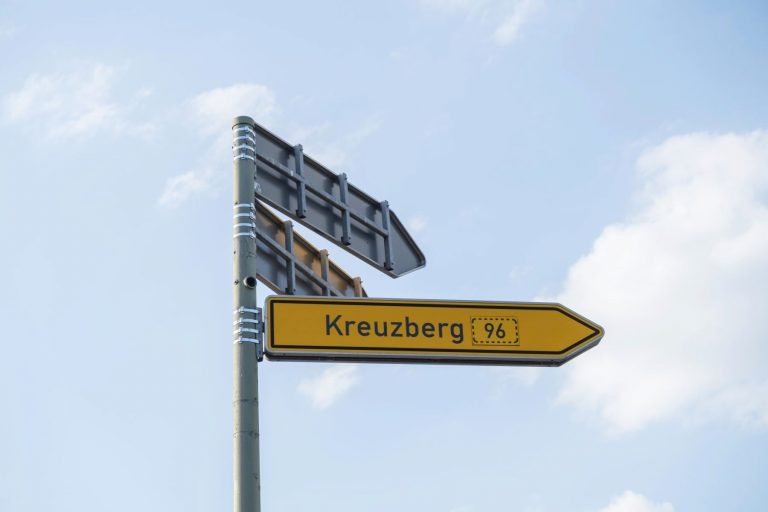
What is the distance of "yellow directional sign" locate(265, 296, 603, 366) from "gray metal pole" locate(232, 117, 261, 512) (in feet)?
0.43

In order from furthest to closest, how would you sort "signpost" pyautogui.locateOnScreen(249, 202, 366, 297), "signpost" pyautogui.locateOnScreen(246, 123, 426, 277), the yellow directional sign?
"signpost" pyautogui.locateOnScreen(246, 123, 426, 277), "signpost" pyautogui.locateOnScreen(249, 202, 366, 297), the yellow directional sign

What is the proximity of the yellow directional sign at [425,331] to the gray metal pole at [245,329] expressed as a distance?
130mm

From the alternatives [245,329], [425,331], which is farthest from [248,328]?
[425,331]

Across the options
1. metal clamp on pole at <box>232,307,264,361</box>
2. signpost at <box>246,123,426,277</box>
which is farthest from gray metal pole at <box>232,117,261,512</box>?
signpost at <box>246,123,426,277</box>

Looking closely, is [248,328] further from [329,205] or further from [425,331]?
[329,205]

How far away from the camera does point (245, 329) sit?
6070 millimetres

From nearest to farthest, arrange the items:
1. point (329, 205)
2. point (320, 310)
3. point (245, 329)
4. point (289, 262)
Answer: point (245, 329), point (320, 310), point (289, 262), point (329, 205)

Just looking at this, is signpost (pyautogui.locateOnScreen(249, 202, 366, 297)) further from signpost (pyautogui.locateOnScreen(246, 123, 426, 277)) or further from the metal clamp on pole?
the metal clamp on pole

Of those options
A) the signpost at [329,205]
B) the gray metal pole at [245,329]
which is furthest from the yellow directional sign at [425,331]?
the signpost at [329,205]

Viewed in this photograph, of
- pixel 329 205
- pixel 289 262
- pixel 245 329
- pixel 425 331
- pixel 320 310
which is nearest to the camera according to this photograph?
pixel 245 329

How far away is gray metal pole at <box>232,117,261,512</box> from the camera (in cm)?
567

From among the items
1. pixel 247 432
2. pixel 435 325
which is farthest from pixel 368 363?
pixel 247 432

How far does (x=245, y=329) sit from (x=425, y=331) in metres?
1.15

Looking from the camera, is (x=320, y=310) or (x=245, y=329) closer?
(x=245, y=329)
